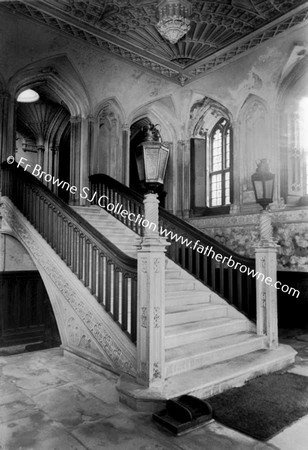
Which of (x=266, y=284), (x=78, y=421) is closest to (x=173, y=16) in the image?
(x=266, y=284)

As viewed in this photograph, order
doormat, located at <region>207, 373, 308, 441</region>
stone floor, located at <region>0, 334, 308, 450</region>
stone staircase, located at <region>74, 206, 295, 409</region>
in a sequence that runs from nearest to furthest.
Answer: stone floor, located at <region>0, 334, 308, 450</region> → doormat, located at <region>207, 373, 308, 441</region> → stone staircase, located at <region>74, 206, 295, 409</region>

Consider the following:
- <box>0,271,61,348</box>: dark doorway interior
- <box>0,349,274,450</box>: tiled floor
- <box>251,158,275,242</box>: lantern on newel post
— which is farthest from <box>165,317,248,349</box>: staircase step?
<box>0,271,61,348</box>: dark doorway interior

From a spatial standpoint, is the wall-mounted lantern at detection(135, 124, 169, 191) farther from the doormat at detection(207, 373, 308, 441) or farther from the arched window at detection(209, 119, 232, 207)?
the arched window at detection(209, 119, 232, 207)

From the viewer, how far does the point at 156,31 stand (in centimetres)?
793

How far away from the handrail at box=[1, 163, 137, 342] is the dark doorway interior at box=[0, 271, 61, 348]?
1.75 meters

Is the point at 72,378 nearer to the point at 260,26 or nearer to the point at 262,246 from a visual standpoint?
the point at 262,246

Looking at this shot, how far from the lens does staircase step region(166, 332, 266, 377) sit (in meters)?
4.24

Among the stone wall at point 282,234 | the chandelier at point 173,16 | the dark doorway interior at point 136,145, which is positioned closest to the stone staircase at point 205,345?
the stone wall at point 282,234

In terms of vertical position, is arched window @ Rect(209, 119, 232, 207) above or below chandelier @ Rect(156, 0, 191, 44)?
below

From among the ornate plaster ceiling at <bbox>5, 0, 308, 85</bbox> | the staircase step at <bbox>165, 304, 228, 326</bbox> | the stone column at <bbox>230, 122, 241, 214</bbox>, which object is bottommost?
the staircase step at <bbox>165, 304, 228, 326</bbox>

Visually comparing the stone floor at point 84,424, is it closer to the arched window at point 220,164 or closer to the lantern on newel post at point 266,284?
the lantern on newel post at point 266,284

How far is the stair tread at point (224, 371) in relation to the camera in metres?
3.86

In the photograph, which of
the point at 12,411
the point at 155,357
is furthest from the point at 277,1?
the point at 12,411

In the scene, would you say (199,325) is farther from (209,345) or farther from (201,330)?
(209,345)
